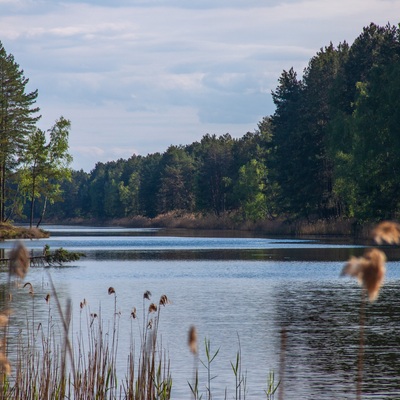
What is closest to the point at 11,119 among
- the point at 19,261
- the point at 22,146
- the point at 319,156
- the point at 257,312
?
the point at 22,146

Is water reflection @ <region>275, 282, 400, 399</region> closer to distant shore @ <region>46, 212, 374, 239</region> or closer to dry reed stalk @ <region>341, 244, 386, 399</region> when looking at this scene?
dry reed stalk @ <region>341, 244, 386, 399</region>

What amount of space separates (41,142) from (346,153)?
33.9m

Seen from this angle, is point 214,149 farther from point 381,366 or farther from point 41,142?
point 381,366

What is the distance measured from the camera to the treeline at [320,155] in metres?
65.2

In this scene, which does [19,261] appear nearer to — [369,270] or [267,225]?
[369,270]

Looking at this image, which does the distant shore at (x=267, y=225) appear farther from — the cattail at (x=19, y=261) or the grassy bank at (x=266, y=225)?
the cattail at (x=19, y=261)

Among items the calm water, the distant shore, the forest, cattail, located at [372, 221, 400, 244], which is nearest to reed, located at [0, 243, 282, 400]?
the calm water

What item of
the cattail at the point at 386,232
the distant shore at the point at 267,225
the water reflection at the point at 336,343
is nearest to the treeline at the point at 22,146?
the distant shore at the point at 267,225

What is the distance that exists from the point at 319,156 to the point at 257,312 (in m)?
65.9

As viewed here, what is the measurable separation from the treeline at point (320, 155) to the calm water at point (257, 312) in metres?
12.5

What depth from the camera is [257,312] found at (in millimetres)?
26453

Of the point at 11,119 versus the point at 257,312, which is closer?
the point at 257,312

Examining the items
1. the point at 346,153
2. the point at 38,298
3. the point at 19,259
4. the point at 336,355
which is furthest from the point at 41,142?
the point at 19,259

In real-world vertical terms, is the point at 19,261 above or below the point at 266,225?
above
